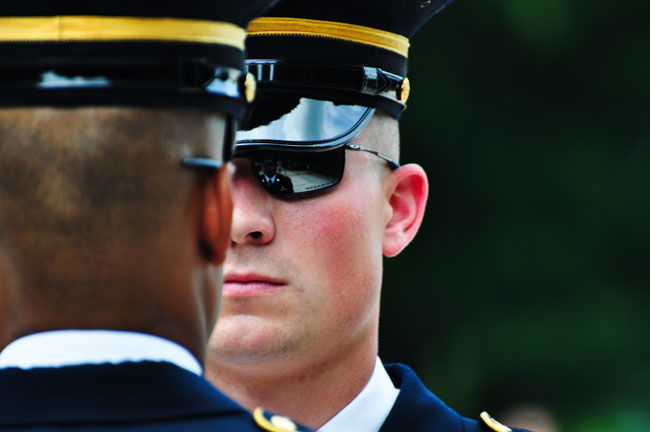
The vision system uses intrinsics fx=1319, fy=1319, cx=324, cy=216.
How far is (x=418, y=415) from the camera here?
11.2 feet

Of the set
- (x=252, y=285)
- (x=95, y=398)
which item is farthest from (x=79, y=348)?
(x=252, y=285)

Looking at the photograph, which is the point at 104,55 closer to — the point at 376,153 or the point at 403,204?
the point at 376,153

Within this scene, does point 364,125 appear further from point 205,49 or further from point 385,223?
point 205,49

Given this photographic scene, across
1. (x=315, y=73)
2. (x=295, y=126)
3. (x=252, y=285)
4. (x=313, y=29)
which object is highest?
(x=313, y=29)

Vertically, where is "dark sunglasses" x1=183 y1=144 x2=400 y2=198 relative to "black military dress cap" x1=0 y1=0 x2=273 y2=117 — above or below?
below

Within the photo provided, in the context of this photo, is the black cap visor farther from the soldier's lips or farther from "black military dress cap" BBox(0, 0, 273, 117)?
"black military dress cap" BBox(0, 0, 273, 117)

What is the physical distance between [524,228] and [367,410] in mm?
8789

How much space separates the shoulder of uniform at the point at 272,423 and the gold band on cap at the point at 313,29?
139 cm

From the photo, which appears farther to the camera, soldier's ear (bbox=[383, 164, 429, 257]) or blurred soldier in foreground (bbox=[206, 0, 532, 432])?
soldier's ear (bbox=[383, 164, 429, 257])

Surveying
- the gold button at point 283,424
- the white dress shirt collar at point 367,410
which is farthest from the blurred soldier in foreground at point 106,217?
the white dress shirt collar at point 367,410

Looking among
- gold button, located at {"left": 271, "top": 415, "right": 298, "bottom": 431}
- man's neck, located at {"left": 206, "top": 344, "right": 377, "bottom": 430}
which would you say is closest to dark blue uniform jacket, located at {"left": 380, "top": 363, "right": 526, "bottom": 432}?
man's neck, located at {"left": 206, "top": 344, "right": 377, "bottom": 430}

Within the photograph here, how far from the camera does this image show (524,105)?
40.3 feet

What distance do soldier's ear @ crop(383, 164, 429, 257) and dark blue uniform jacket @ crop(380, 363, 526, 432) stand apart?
357mm

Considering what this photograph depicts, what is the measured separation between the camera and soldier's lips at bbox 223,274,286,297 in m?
3.14
